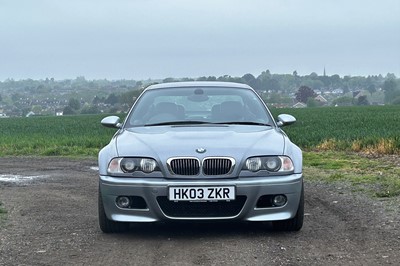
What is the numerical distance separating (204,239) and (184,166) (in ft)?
2.26

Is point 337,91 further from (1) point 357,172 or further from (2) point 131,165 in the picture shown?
(2) point 131,165

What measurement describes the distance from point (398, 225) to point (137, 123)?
288cm

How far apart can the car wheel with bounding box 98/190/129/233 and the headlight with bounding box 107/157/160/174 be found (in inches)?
13.7

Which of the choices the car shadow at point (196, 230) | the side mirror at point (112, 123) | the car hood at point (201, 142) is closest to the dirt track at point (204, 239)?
the car shadow at point (196, 230)

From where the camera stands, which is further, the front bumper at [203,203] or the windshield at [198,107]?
the windshield at [198,107]

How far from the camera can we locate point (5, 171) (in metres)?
15.0

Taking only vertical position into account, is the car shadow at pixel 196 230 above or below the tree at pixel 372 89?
above

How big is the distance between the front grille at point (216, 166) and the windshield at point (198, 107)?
1.26m

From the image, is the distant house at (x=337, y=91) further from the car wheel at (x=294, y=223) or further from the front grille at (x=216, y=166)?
the front grille at (x=216, y=166)

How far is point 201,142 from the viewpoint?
673 cm

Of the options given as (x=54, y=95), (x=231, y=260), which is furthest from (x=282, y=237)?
(x=54, y=95)

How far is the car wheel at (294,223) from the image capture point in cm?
681

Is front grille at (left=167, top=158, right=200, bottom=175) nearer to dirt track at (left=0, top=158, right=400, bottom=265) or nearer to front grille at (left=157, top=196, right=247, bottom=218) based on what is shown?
front grille at (left=157, top=196, right=247, bottom=218)

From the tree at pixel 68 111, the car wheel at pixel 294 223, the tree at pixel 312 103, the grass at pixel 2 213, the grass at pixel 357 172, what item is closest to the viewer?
the car wheel at pixel 294 223
